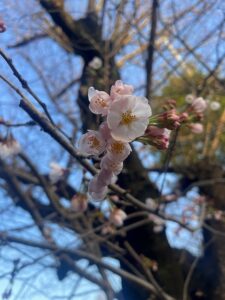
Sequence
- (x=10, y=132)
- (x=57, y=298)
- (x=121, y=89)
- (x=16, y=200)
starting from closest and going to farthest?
(x=121, y=89)
(x=10, y=132)
(x=57, y=298)
(x=16, y=200)

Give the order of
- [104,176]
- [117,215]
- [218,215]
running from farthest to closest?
[218,215]
[117,215]
[104,176]

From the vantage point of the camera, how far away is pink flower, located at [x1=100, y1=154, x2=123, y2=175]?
76 cm

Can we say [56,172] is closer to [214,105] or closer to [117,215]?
[117,215]

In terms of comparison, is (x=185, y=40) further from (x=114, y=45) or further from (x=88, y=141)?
(x=88, y=141)

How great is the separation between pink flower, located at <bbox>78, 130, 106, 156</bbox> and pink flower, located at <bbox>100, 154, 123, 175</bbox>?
0.06 ft

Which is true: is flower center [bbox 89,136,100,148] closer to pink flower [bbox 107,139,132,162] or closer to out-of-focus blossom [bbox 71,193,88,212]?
pink flower [bbox 107,139,132,162]

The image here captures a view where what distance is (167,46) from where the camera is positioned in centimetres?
295

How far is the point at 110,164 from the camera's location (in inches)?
30.6

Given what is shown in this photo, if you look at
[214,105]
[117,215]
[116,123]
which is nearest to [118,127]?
[116,123]

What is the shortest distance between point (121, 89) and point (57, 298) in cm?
135

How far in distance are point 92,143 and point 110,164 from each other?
5 centimetres

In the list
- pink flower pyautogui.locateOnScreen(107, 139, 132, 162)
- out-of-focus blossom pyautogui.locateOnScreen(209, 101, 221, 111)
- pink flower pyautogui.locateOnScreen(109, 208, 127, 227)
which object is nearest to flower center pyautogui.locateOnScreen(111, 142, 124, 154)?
pink flower pyautogui.locateOnScreen(107, 139, 132, 162)

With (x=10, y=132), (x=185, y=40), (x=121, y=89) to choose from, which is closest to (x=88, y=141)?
(x=121, y=89)

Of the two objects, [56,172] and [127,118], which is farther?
[56,172]
